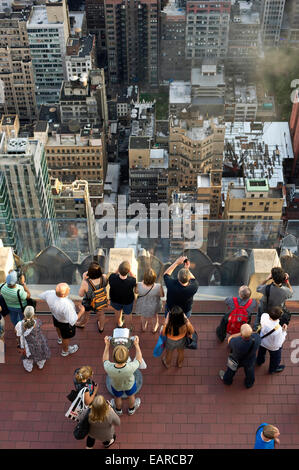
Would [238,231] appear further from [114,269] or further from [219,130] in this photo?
[219,130]

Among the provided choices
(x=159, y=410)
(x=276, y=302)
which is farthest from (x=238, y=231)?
(x=159, y=410)

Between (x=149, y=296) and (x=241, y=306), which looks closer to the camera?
(x=241, y=306)

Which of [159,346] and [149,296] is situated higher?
[149,296]

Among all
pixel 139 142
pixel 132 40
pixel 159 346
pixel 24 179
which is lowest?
pixel 139 142

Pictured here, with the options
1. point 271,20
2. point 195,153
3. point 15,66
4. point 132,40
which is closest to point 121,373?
point 195,153

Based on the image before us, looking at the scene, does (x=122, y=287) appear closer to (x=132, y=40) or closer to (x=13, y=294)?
(x=13, y=294)

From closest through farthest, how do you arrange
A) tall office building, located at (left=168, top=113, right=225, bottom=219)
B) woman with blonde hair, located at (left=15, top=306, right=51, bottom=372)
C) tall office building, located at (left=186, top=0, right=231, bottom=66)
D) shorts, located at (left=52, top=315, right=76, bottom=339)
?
1. woman with blonde hair, located at (left=15, top=306, right=51, bottom=372)
2. shorts, located at (left=52, top=315, right=76, bottom=339)
3. tall office building, located at (left=168, top=113, right=225, bottom=219)
4. tall office building, located at (left=186, top=0, right=231, bottom=66)

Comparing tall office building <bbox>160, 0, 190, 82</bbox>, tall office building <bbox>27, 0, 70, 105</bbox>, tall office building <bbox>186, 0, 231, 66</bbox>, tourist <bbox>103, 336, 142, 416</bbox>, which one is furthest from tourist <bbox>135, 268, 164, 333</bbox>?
tall office building <bbox>160, 0, 190, 82</bbox>

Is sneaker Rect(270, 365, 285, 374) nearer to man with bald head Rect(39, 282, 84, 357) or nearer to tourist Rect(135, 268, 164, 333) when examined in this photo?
tourist Rect(135, 268, 164, 333)
